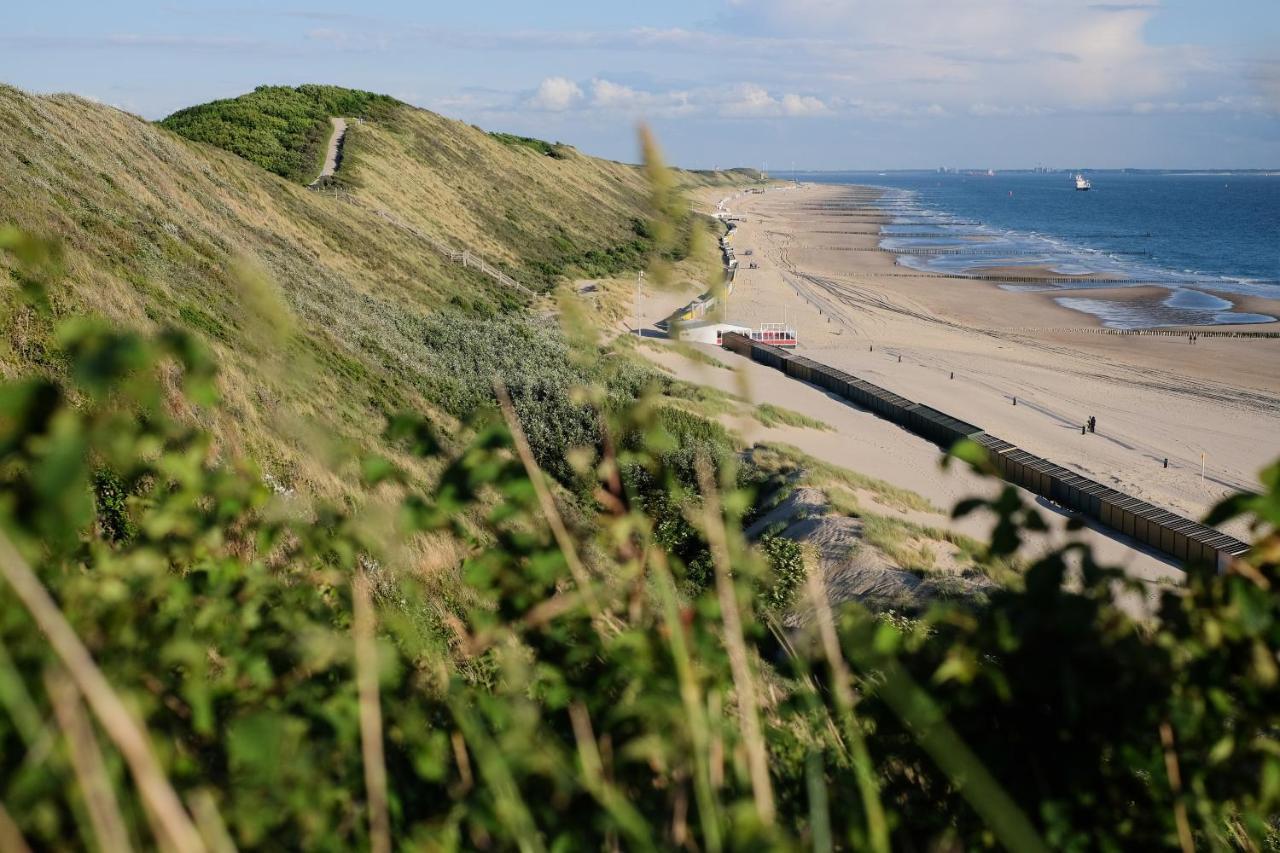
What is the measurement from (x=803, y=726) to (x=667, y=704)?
88.7 inches

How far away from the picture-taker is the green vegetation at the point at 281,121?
53.2 m

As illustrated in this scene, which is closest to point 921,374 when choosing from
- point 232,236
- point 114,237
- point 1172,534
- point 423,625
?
point 1172,534

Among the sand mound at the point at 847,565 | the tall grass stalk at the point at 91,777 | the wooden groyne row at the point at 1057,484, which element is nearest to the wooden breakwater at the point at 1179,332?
the wooden groyne row at the point at 1057,484

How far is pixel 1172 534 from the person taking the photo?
66.1 feet

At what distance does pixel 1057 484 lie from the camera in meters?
23.7

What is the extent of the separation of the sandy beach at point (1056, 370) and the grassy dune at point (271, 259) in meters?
13.5

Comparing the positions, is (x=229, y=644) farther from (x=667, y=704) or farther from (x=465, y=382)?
(x=465, y=382)

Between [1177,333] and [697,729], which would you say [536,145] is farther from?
[697,729]

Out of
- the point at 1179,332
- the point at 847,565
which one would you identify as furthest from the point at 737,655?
the point at 1179,332

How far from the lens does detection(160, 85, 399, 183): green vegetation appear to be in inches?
2095

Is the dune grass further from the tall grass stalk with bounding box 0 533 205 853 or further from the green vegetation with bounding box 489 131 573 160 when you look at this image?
the green vegetation with bounding box 489 131 573 160

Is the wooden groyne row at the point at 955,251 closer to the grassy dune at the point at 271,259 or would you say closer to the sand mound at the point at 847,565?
the grassy dune at the point at 271,259

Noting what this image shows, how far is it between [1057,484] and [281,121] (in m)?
55.4

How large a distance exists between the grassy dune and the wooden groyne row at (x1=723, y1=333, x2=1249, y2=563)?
10248 millimetres
